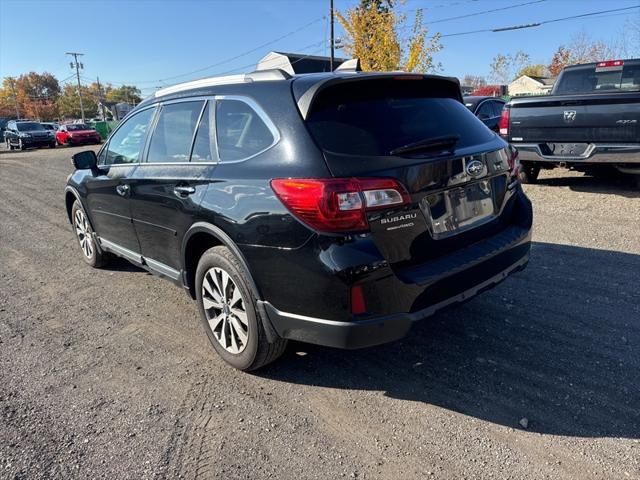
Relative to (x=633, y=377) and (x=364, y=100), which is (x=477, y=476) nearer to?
(x=633, y=377)

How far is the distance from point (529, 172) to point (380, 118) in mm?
7186

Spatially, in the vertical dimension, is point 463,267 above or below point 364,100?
below

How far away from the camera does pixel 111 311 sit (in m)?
4.18

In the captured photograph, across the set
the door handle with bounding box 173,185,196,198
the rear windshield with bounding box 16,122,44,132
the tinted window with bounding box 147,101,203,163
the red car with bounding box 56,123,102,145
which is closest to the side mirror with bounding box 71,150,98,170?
the tinted window with bounding box 147,101,203,163

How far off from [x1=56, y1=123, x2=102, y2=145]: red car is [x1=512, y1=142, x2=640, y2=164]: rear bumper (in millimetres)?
29453

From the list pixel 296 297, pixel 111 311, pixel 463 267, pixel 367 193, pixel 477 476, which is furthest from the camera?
pixel 111 311

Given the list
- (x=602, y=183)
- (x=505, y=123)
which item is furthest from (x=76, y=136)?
(x=602, y=183)

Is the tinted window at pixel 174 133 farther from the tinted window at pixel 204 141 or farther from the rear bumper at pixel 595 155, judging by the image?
the rear bumper at pixel 595 155

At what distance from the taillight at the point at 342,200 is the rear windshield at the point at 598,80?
22.8ft

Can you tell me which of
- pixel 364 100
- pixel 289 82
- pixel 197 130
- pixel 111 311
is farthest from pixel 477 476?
pixel 111 311

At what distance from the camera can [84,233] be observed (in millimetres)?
5484

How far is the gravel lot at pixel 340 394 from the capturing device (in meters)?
2.29

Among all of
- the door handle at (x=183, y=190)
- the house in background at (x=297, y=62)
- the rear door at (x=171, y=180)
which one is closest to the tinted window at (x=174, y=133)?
the rear door at (x=171, y=180)

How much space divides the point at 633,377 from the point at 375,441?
1.69 metres
